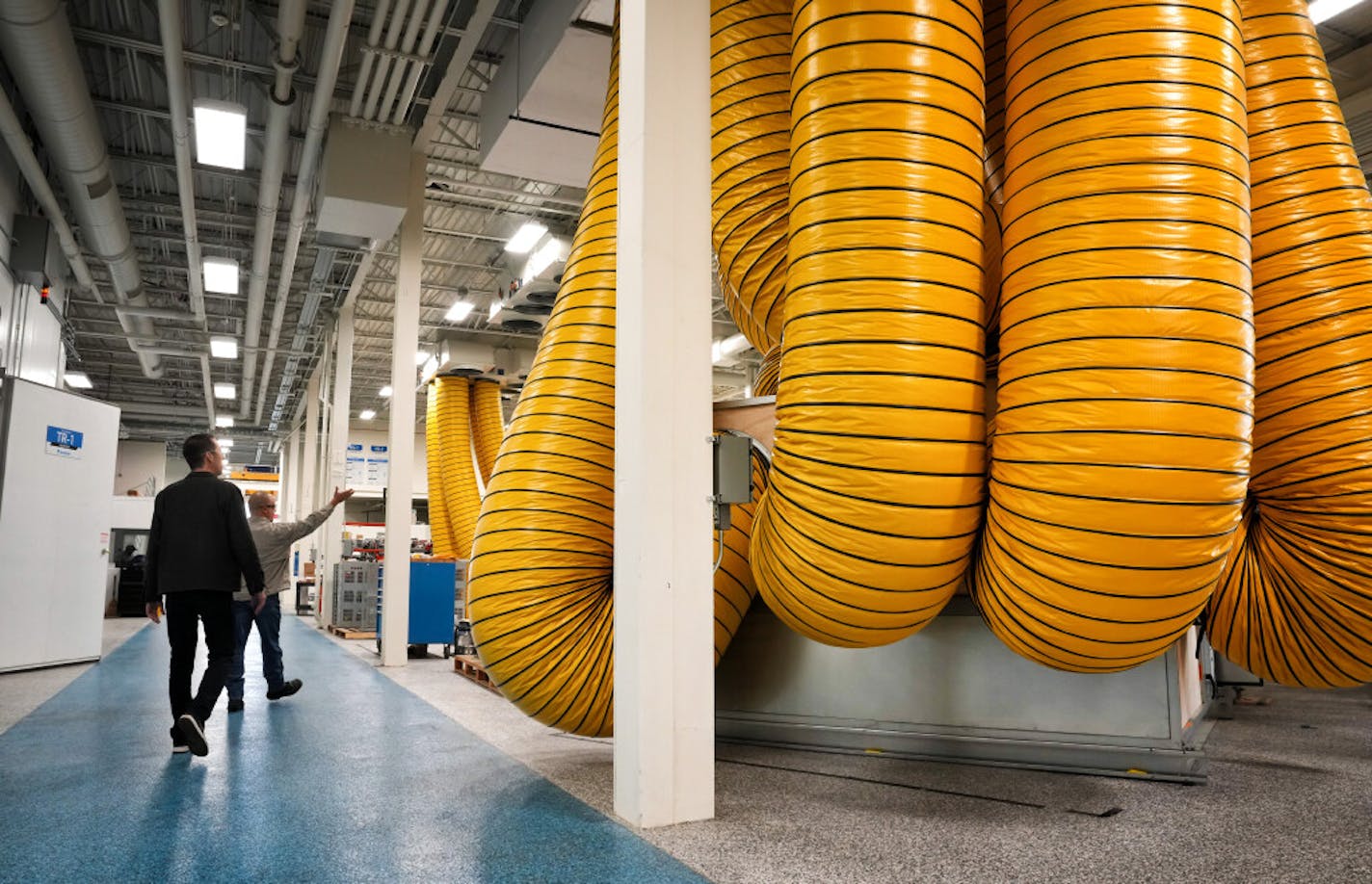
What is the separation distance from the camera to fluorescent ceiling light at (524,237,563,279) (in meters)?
7.44

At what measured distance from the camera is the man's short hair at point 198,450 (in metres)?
3.62

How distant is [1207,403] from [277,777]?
3044 millimetres

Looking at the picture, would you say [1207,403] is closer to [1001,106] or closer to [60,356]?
[1001,106]

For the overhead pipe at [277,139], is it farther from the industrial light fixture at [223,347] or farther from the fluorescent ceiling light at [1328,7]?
the fluorescent ceiling light at [1328,7]

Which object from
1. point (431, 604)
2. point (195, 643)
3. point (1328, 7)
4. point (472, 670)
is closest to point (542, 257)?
point (431, 604)

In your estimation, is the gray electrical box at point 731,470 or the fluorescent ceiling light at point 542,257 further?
the fluorescent ceiling light at point 542,257

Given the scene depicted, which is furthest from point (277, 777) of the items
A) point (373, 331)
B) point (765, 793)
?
point (373, 331)

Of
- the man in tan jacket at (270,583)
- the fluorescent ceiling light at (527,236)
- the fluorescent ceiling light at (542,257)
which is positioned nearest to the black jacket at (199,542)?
the man in tan jacket at (270,583)

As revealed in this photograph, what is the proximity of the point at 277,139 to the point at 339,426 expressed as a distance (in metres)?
4.40

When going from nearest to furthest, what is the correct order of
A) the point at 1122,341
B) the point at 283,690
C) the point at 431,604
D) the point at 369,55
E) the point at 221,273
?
the point at 1122,341, the point at 283,690, the point at 369,55, the point at 431,604, the point at 221,273

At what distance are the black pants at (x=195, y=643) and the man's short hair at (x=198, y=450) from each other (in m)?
0.56

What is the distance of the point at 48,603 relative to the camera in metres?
6.29

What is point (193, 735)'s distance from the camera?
3225mm

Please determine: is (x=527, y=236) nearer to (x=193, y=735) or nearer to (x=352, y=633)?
(x=352, y=633)
